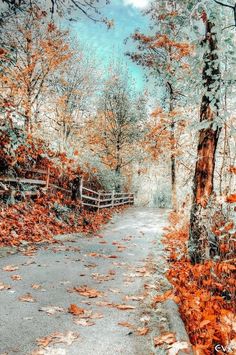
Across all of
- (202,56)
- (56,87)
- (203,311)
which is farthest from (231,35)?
(56,87)

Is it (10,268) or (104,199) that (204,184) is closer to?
(10,268)

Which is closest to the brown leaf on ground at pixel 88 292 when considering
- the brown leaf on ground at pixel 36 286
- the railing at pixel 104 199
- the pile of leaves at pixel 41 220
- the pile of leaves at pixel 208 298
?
the brown leaf on ground at pixel 36 286

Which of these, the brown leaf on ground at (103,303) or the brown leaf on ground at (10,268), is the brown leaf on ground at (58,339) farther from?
the brown leaf on ground at (10,268)

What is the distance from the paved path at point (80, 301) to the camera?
10.7 ft

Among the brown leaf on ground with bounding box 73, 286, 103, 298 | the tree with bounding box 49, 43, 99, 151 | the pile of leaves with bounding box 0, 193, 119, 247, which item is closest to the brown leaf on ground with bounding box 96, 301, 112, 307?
the brown leaf on ground with bounding box 73, 286, 103, 298

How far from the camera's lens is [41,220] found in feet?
31.9

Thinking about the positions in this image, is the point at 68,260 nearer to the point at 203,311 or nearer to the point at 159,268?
the point at 159,268

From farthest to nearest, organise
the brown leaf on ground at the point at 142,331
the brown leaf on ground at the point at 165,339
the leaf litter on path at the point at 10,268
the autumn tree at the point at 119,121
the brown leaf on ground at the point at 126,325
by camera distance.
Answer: the autumn tree at the point at 119,121 → the leaf litter on path at the point at 10,268 → the brown leaf on ground at the point at 126,325 → the brown leaf on ground at the point at 142,331 → the brown leaf on ground at the point at 165,339

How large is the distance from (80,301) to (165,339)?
1546 mm

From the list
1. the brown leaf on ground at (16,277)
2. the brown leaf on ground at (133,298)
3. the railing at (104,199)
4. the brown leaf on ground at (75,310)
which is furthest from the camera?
the railing at (104,199)

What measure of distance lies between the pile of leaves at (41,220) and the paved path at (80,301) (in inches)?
33.0

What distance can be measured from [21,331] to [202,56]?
5.13 m

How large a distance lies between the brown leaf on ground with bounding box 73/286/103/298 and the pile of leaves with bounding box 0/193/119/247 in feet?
9.66

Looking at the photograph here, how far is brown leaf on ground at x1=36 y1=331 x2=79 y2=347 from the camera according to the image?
324 centimetres
